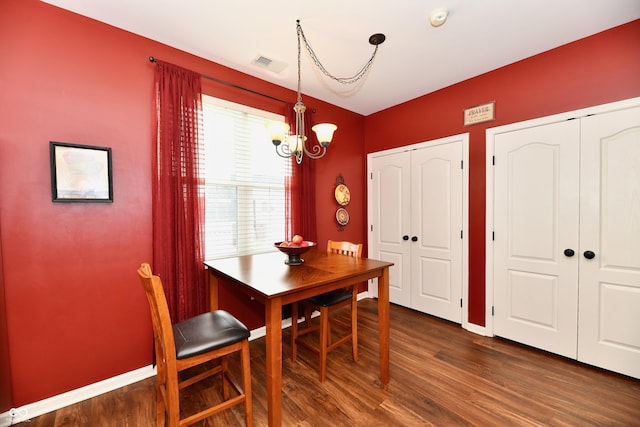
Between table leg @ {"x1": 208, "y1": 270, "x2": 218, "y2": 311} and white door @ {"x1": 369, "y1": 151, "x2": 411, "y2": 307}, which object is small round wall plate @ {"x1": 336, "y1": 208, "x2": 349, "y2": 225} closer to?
white door @ {"x1": 369, "y1": 151, "x2": 411, "y2": 307}

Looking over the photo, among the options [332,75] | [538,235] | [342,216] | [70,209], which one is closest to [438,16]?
[332,75]

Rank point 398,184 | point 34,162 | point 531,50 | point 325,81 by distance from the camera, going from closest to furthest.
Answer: point 34,162 < point 531,50 < point 325,81 < point 398,184

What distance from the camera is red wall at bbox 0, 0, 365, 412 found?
5.57ft

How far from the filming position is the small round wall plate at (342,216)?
11.9ft

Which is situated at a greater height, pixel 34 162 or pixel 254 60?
pixel 254 60

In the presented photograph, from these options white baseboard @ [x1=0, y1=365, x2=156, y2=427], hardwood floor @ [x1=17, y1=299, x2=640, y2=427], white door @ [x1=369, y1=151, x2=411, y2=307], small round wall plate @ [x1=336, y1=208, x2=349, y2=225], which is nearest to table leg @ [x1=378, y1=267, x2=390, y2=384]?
hardwood floor @ [x1=17, y1=299, x2=640, y2=427]

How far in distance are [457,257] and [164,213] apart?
3.00 meters

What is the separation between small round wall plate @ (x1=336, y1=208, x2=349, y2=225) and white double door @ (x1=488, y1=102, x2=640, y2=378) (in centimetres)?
174

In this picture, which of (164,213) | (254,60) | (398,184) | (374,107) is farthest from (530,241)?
(164,213)

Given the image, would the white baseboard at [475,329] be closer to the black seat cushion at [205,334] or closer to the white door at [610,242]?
the white door at [610,242]

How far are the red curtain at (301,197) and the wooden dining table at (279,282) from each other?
68 centimetres

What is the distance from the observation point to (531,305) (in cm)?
253

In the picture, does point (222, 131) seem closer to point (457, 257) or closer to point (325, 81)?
point (325, 81)

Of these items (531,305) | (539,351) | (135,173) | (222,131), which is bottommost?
(539,351)
